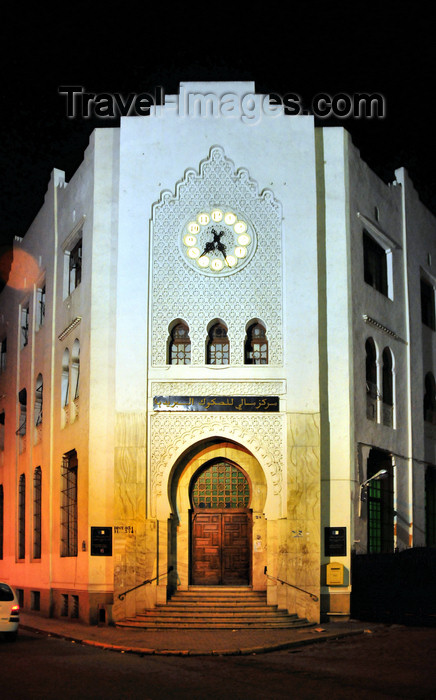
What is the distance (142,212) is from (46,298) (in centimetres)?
660

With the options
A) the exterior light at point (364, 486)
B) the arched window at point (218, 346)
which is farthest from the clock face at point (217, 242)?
the exterior light at point (364, 486)

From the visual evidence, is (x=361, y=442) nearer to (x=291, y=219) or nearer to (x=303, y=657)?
(x=291, y=219)

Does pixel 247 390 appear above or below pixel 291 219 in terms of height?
below

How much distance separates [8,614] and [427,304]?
18427 millimetres

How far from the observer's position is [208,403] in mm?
22422

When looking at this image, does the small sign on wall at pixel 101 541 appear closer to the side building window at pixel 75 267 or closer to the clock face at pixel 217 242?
the clock face at pixel 217 242

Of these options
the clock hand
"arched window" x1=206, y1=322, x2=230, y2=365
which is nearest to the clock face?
the clock hand

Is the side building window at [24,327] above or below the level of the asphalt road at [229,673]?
above

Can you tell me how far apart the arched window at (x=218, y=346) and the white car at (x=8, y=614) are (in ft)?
25.3

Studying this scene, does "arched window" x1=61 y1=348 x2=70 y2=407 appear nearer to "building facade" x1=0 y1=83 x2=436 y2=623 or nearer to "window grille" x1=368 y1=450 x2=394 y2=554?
"building facade" x1=0 y1=83 x2=436 y2=623

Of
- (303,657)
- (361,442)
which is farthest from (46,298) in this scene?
(303,657)

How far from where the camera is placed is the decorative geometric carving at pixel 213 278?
2272 centimetres

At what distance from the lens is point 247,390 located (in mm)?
22453

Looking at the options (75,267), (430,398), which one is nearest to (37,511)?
(75,267)
